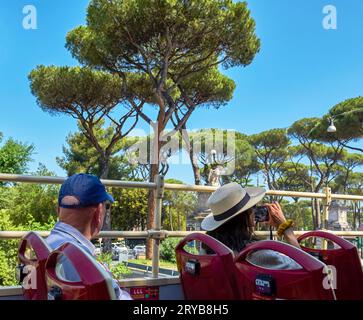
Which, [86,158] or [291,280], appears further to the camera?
[86,158]

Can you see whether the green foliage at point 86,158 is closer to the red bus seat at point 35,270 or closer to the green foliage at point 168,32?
the green foliage at point 168,32

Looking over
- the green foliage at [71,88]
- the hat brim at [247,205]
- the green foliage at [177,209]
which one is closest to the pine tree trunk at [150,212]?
the green foliage at [71,88]

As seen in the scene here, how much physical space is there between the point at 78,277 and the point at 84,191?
55 cm

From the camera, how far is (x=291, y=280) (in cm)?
140

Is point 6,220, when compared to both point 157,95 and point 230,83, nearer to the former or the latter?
point 157,95

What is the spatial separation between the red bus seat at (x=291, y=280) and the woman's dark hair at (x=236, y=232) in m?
0.55

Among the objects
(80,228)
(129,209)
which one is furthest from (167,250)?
(129,209)

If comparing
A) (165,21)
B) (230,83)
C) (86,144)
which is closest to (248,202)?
(165,21)

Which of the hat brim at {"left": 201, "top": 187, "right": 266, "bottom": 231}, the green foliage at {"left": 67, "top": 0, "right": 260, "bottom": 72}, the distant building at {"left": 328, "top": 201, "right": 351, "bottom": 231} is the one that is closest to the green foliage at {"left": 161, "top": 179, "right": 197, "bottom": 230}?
the distant building at {"left": 328, "top": 201, "right": 351, "bottom": 231}

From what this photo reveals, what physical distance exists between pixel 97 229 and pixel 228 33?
14.1 m

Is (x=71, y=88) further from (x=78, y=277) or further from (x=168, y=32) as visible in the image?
(x=78, y=277)

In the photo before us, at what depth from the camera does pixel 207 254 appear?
6.22ft

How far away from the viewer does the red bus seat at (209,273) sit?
5.65ft

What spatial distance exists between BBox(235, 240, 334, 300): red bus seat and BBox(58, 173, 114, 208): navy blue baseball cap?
24.2 inches
